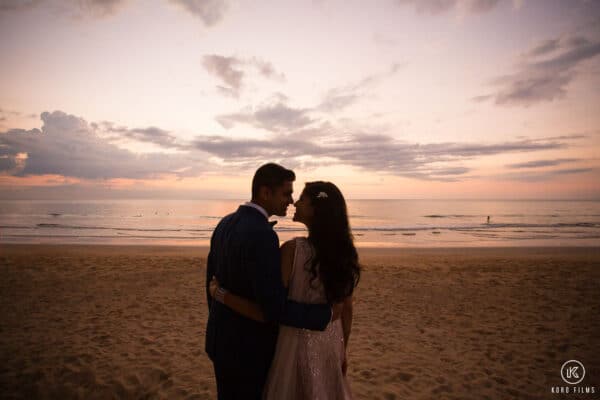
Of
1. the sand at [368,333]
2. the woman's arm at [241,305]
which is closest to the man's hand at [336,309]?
the woman's arm at [241,305]

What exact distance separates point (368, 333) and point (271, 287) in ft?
18.1

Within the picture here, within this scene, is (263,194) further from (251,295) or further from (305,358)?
(305,358)

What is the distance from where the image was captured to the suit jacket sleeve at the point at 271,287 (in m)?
1.78

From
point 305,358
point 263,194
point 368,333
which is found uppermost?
point 263,194

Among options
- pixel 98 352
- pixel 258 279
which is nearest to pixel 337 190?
pixel 258 279

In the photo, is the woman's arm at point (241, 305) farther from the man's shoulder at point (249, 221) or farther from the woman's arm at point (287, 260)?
the man's shoulder at point (249, 221)

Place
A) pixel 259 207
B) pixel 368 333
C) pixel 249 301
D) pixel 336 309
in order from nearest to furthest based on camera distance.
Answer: pixel 249 301, pixel 259 207, pixel 336 309, pixel 368 333

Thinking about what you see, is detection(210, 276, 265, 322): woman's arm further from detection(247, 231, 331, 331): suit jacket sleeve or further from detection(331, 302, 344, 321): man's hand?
detection(331, 302, 344, 321): man's hand

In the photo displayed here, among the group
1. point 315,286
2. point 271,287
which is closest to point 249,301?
point 271,287

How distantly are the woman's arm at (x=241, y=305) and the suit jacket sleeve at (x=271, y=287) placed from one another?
0.26ft

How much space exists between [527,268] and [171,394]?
525 inches

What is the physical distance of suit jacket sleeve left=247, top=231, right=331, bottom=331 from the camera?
1.78 meters

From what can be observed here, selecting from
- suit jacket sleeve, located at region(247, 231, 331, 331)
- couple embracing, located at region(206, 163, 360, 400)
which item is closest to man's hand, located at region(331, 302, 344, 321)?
couple embracing, located at region(206, 163, 360, 400)

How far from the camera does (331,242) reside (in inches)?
85.4
